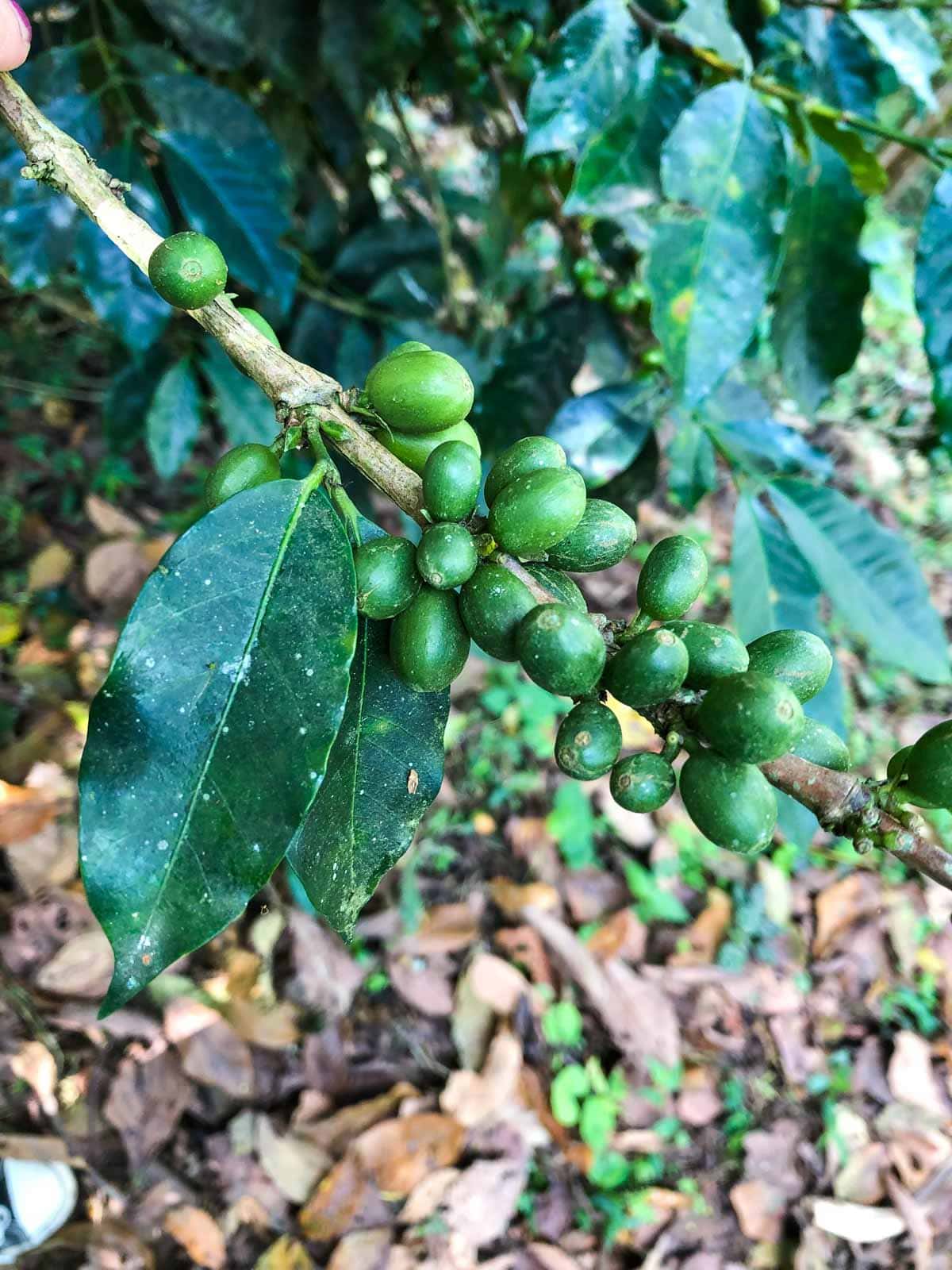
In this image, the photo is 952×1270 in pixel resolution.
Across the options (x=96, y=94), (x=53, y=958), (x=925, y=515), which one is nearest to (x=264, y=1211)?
(x=53, y=958)

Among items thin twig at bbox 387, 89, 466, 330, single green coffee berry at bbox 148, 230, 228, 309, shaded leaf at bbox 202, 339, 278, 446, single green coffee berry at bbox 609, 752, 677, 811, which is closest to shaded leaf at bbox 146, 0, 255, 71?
thin twig at bbox 387, 89, 466, 330

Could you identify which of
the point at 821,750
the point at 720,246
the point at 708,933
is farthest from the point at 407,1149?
the point at 720,246

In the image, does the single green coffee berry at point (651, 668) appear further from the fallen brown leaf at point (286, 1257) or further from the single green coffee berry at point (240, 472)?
the fallen brown leaf at point (286, 1257)

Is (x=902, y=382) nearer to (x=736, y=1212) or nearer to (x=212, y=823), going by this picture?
(x=736, y=1212)

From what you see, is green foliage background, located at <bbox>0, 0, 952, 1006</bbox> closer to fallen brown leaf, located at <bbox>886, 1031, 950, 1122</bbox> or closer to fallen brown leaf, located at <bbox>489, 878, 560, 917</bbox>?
fallen brown leaf, located at <bbox>489, 878, 560, 917</bbox>

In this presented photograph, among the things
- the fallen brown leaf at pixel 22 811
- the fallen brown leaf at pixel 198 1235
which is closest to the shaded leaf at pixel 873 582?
the fallen brown leaf at pixel 198 1235

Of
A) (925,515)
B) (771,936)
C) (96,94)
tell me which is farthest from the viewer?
(925,515)

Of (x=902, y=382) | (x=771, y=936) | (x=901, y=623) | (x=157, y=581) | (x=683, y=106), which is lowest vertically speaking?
(x=771, y=936)
